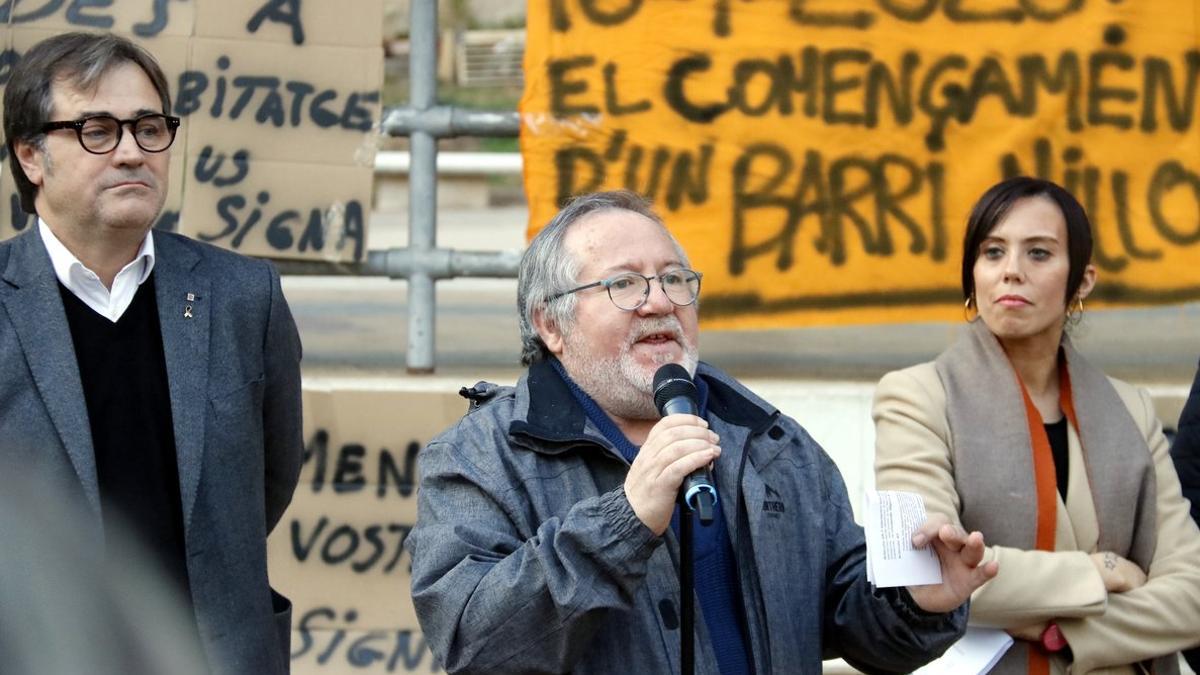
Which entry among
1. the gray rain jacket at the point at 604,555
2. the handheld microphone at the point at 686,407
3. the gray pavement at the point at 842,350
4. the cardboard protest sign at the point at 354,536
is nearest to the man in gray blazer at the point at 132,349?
the gray rain jacket at the point at 604,555

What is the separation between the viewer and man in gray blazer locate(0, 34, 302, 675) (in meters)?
3.18

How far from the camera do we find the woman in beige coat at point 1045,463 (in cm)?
373

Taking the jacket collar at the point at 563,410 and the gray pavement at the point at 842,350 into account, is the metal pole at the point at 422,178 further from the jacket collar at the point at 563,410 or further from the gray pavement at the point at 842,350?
the jacket collar at the point at 563,410

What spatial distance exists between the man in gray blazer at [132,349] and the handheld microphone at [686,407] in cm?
99

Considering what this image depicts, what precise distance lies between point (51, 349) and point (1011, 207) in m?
2.26

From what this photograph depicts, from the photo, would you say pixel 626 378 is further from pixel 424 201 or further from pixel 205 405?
pixel 424 201

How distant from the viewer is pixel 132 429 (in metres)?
3.23

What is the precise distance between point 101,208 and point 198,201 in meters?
1.84

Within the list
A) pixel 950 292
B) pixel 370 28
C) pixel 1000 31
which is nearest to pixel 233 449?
pixel 370 28

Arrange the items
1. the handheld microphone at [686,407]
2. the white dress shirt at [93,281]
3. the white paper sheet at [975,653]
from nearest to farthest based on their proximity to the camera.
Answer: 1. the handheld microphone at [686,407]
2. the white dress shirt at [93,281]
3. the white paper sheet at [975,653]

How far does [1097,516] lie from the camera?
3.84 m

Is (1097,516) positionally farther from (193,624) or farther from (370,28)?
(370,28)

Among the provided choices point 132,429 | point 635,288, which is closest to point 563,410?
point 635,288

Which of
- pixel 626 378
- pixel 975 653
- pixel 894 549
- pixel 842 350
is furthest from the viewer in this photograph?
pixel 842 350
